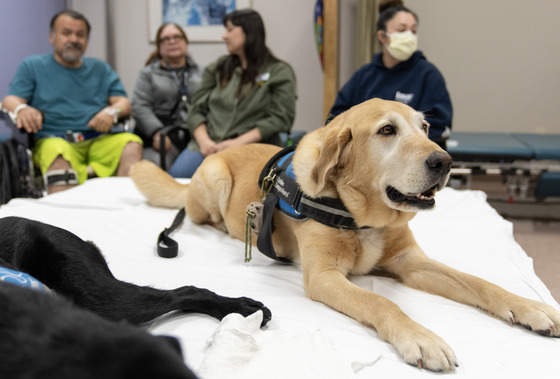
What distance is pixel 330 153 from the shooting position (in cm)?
132

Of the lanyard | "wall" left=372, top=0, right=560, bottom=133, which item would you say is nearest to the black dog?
the lanyard

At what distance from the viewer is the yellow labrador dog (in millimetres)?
1087

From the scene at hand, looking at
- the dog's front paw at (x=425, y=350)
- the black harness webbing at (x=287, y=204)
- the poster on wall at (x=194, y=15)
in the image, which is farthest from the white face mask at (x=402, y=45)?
the poster on wall at (x=194, y=15)

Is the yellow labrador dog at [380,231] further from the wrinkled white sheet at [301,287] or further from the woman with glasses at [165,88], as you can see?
the woman with glasses at [165,88]

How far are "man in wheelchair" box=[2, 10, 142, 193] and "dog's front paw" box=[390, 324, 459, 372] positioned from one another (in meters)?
2.65

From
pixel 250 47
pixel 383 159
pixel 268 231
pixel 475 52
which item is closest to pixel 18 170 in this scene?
pixel 250 47

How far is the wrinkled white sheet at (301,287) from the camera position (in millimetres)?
913

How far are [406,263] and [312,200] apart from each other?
36 cm

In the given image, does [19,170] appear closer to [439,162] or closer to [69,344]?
[439,162]

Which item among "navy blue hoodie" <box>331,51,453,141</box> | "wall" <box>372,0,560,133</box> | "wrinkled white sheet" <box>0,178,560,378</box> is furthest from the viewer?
"wall" <box>372,0,560,133</box>

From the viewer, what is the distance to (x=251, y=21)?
10.2 feet

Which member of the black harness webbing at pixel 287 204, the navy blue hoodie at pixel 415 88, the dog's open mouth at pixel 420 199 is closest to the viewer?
the dog's open mouth at pixel 420 199

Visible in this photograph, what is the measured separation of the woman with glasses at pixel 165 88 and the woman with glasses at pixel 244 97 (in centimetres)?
48

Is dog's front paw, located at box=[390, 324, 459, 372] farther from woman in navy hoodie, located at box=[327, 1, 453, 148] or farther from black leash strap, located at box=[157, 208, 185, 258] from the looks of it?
woman in navy hoodie, located at box=[327, 1, 453, 148]
